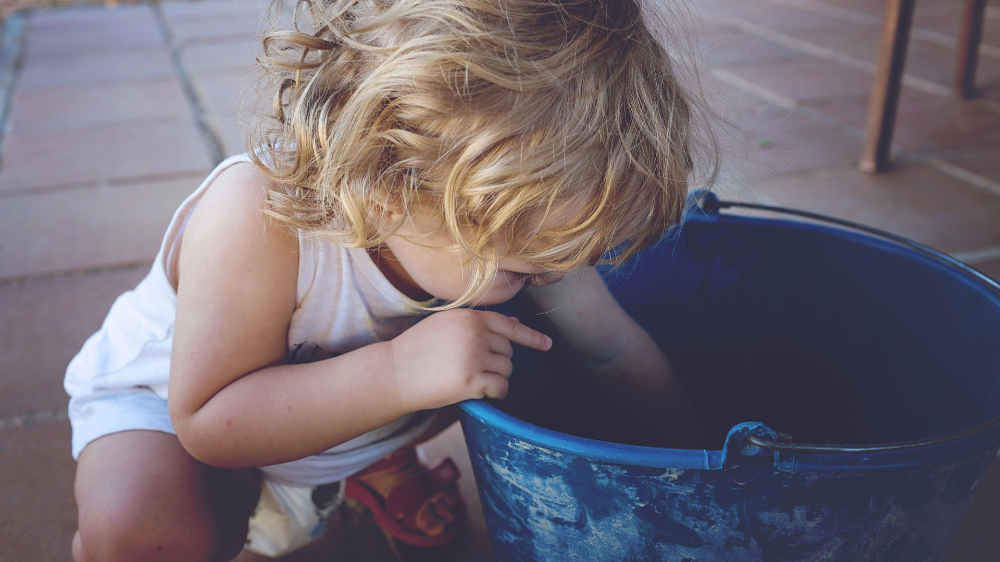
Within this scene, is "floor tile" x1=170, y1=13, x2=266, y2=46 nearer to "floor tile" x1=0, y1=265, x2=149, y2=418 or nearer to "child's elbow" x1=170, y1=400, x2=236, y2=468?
"floor tile" x1=0, y1=265, x2=149, y2=418

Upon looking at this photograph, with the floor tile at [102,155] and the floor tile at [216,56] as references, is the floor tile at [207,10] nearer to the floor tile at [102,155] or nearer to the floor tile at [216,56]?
the floor tile at [216,56]

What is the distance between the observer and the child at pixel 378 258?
0.65 m

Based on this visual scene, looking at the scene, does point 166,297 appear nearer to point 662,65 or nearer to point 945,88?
point 662,65

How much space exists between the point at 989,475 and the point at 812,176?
103cm

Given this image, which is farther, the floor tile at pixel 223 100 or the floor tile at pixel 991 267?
the floor tile at pixel 223 100

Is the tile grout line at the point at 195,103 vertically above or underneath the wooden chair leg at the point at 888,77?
underneath

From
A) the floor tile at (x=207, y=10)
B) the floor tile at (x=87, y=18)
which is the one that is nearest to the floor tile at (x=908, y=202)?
the floor tile at (x=207, y=10)

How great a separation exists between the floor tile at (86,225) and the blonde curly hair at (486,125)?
111cm

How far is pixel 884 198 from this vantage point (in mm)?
1830

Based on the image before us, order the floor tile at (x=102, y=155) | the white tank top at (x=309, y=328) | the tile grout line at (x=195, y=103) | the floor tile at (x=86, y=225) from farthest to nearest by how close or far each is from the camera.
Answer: the tile grout line at (x=195, y=103), the floor tile at (x=102, y=155), the floor tile at (x=86, y=225), the white tank top at (x=309, y=328)

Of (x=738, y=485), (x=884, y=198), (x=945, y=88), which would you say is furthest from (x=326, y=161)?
(x=945, y=88)

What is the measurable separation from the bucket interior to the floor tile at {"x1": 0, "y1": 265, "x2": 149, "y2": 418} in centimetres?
82

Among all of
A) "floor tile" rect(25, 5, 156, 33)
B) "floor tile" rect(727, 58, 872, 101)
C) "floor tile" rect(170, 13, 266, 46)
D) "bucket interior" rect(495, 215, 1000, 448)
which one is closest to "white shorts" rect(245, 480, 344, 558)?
"bucket interior" rect(495, 215, 1000, 448)

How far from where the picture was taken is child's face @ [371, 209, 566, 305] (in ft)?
2.39
